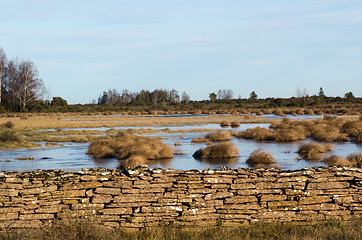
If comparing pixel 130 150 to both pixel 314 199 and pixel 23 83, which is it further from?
pixel 23 83

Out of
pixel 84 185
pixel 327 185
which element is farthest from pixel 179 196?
pixel 327 185

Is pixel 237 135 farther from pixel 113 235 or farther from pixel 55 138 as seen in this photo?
pixel 113 235

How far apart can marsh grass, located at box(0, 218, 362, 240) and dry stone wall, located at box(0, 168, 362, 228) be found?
204mm

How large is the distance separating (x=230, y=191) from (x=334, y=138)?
28427mm

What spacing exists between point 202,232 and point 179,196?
0.76 m

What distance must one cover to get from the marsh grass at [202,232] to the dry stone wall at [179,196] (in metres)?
0.20

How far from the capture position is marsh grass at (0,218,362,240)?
6.50 m

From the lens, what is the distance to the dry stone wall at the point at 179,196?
753cm

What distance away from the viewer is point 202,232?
7438mm

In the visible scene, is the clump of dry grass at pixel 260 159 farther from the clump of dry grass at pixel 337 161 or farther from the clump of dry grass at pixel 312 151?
the clump of dry grass at pixel 337 161

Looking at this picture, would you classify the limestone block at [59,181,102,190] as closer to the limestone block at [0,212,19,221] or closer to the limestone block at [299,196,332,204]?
the limestone block at [0,212,19,221]

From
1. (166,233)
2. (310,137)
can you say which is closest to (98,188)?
(166,233)


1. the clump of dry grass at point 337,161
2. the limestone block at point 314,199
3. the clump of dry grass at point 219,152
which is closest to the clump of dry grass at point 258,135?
the clump of dry grass at point 219,152

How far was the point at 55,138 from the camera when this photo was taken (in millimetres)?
35906
